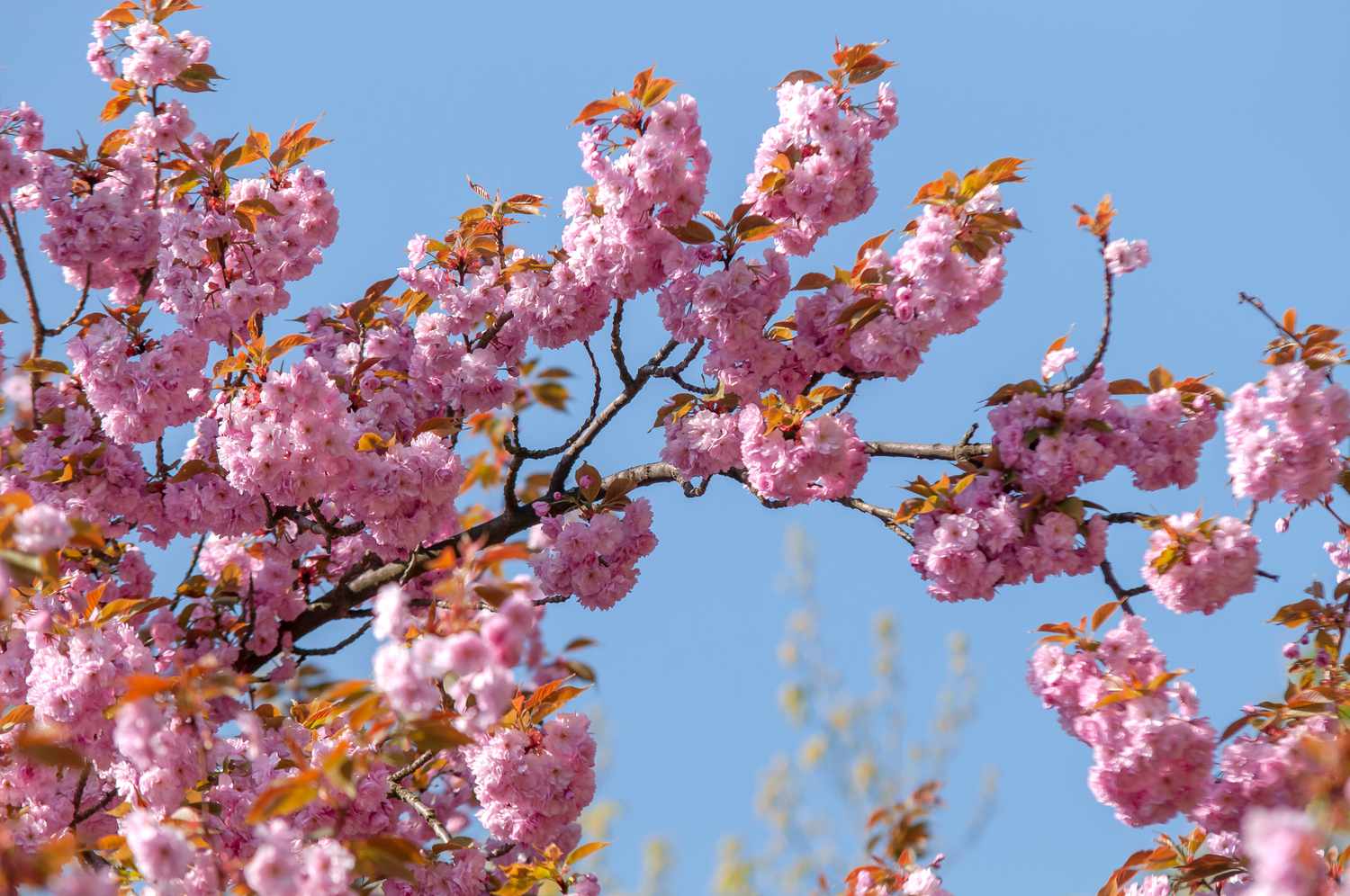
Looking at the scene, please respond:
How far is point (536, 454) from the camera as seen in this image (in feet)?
13.7

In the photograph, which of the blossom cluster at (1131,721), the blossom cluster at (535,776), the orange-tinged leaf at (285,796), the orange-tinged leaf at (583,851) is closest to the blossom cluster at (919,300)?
the blossom cluster at (1131,721)

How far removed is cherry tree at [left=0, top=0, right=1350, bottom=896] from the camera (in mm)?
3174

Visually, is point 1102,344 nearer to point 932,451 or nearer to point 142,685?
point 932,451

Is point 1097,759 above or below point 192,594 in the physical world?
below

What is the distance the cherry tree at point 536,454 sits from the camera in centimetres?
317

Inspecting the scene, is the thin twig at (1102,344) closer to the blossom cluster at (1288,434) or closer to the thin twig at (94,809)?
the blossom cluster at (1288,434)

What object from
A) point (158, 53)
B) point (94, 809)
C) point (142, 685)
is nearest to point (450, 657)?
point (142, 685)

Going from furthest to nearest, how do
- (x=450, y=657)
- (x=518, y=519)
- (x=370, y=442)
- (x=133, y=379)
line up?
(x=518, y=519) < (x=133, y=379) < (x=370, y=442) < (x=450, y=657)

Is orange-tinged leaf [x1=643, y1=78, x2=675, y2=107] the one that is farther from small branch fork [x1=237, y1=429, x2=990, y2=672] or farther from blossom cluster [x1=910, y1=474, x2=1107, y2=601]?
blossom cluster [x1=910, y1=474, x2=1107, y2=601]

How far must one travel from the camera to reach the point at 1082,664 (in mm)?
3164

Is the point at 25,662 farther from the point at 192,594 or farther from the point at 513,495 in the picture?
the point at 513,495

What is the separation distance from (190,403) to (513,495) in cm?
101

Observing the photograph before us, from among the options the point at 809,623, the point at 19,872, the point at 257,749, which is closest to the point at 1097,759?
the point at 257,749

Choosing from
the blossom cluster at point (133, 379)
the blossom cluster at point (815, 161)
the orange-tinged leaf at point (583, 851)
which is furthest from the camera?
the blossom cluster at point (133, 379)
